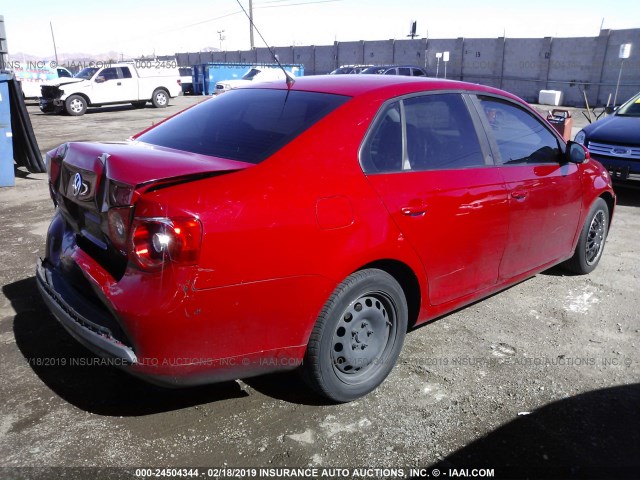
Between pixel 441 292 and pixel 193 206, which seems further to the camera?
pixel 441 292

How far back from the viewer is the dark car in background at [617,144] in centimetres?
720

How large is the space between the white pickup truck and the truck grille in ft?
60.0

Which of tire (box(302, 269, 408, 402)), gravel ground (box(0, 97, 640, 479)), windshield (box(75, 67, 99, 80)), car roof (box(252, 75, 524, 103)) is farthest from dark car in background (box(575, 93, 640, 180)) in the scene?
windshield (box(75, 67, 99, 80))

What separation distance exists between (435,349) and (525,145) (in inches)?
63.7

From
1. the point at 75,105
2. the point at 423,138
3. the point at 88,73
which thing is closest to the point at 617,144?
the point at 423,138

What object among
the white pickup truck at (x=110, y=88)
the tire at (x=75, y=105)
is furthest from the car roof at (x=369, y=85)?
the white pickup truck at (x=110, y=88)

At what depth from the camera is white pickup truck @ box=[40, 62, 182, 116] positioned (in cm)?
2000

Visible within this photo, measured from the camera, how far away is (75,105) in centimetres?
2016

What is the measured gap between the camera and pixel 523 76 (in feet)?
105

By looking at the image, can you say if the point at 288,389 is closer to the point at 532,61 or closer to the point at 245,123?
the point at 245,123

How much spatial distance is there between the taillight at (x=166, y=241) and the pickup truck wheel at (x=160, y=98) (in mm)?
22415

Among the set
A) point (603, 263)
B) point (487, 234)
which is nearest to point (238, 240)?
point (487, 234)

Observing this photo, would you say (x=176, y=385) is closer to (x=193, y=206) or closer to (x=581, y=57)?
(x=193, y=206)

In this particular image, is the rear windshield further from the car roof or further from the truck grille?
the truck grille
